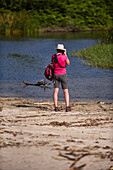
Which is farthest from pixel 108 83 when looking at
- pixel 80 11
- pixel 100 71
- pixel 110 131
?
pixel 80 11

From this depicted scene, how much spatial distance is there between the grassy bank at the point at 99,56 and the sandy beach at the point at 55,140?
36.5 ft

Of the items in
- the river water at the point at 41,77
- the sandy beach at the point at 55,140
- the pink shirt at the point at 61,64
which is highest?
the pink shirt at the point at 61,64

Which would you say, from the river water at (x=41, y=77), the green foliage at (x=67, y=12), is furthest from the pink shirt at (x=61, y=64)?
the green foliage at (x=67, y=12)

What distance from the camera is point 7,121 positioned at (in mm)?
6395

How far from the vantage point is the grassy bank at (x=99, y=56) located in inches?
723

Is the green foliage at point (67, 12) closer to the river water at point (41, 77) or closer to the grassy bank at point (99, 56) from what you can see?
the river water at point (41, 77)

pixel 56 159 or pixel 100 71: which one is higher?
pixel 56 159

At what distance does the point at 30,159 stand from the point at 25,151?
0.28 m

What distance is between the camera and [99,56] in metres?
20.0

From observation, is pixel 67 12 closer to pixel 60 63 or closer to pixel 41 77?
pixel 41 77

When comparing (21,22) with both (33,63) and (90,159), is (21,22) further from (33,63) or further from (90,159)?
(90,159)

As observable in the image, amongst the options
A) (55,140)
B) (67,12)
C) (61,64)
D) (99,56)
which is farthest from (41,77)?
(67,12)

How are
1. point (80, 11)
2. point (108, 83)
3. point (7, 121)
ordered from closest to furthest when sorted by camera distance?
point (7, 121) → point (108, 83) → point (80, 11)

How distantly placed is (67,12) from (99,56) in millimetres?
38622
